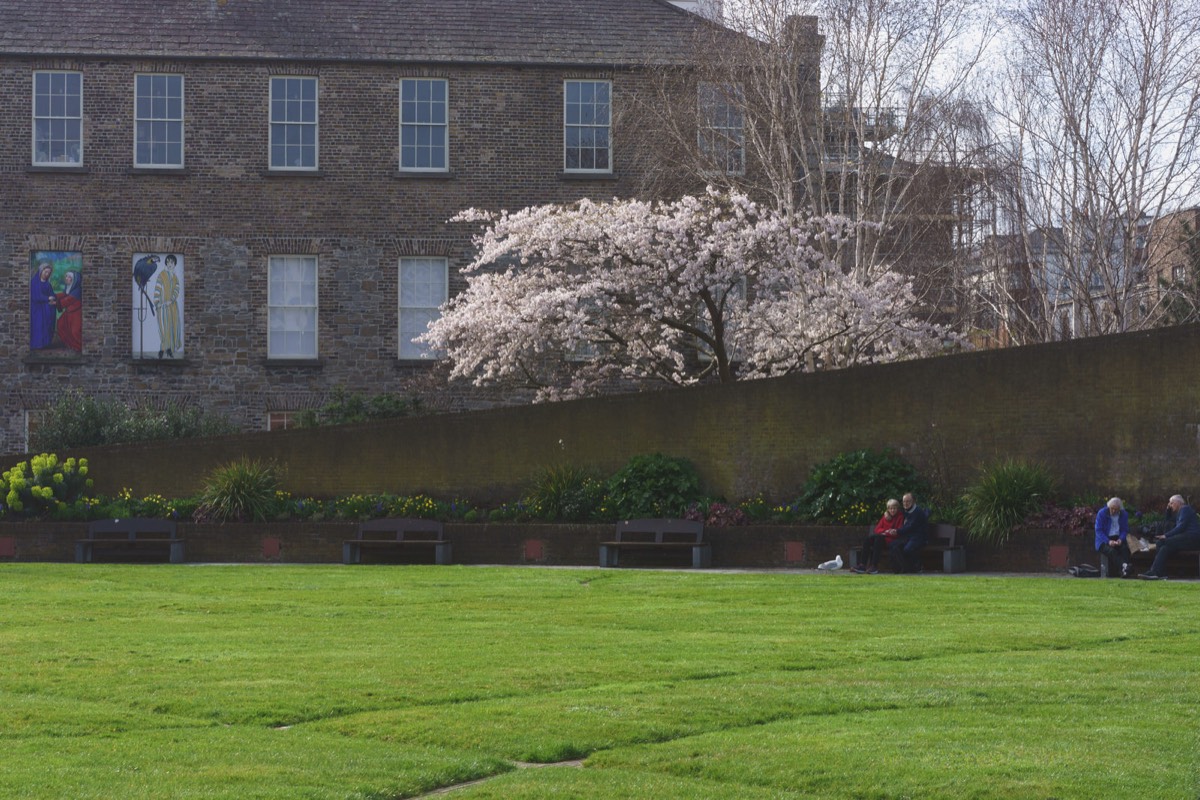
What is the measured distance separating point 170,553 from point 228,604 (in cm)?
843

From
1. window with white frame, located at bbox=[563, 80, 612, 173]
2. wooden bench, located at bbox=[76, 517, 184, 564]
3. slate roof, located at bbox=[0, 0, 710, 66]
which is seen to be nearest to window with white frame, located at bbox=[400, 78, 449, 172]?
slate roof, located at bbox=[0, 0, 710, 66]

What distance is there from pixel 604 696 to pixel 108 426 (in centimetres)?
2154

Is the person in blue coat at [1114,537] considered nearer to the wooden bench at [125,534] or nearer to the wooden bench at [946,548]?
the wooden bench at [946,548]

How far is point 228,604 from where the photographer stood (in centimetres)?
1681

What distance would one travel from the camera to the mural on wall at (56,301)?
34.2 metres

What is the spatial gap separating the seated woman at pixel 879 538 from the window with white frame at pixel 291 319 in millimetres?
15947

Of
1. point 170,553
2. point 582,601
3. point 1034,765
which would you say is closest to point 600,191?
point 170,553

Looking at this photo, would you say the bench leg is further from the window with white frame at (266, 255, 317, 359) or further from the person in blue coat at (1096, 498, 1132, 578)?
the window with white frame at (266, 255, 317, 359)

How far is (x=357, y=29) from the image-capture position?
3541cm

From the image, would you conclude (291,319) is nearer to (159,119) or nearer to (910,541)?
(159,119)

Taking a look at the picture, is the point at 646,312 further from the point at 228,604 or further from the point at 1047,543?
the point at 228,604

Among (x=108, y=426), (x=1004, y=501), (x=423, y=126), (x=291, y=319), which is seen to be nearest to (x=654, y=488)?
(x=1004, y=501)

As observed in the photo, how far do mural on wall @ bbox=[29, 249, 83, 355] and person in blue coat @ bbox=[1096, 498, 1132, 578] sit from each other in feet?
72.8

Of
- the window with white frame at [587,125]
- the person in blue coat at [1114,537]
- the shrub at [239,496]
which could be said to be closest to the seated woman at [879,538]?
the person in blue coat at [1114,537]
